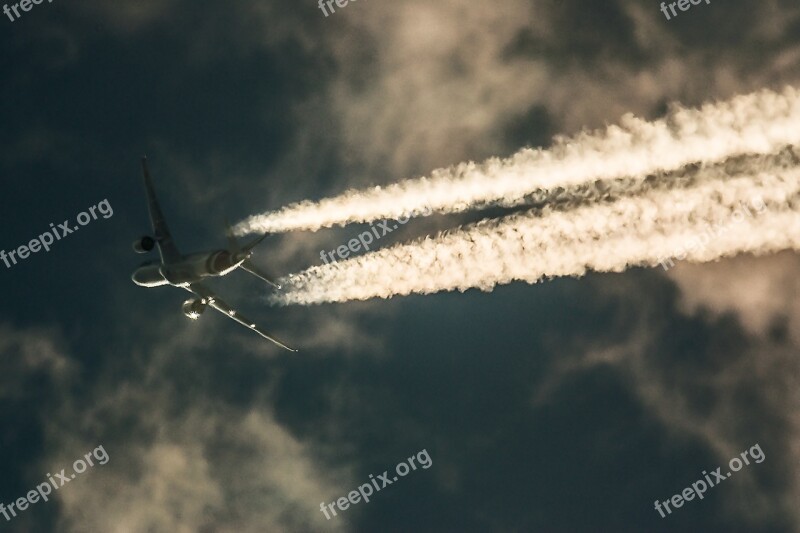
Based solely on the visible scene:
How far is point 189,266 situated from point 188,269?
20cm

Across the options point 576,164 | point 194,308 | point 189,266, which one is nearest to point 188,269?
point 189,266

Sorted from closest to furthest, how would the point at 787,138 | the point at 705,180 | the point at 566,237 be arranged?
the point at 787,138 → the point at 705,180 → the point at 566,237

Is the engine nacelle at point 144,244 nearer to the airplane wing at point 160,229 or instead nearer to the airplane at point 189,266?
the airplane at point 189,266

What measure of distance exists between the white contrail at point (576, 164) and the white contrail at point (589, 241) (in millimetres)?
1292

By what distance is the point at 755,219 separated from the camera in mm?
26891

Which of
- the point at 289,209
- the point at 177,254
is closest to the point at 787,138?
the point at 289,209

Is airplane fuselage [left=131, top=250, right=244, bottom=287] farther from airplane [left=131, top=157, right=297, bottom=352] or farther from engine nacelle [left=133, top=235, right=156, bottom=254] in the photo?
engine nacelle [left=133, top=235, right=156, bottom=254]

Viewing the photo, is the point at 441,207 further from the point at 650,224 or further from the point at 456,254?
the point at 650,224

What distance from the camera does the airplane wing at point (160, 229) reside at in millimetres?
38438

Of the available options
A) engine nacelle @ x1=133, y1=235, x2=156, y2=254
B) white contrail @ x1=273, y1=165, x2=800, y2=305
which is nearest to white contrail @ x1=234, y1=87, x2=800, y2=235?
white contrail @ x1=273, y1=165, x2=800, y2=305

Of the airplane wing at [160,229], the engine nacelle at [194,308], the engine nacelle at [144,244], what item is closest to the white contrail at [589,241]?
the engine nacelle at [194,308]

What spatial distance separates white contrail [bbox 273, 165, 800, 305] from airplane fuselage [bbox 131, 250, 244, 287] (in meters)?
4.46

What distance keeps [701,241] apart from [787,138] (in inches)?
211

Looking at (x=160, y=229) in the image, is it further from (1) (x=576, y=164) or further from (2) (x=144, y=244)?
(1) (x=576, y=164)
